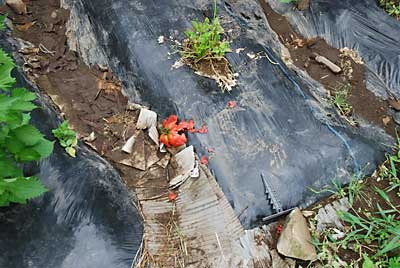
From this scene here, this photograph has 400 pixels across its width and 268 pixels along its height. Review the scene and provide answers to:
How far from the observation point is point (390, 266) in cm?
237

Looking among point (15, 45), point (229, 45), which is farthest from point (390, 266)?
point (15, 45)

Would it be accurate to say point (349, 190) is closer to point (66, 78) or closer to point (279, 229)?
point (279, 229)

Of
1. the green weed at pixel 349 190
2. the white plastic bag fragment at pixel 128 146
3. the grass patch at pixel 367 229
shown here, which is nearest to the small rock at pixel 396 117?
the grass patch at pixel 367 229

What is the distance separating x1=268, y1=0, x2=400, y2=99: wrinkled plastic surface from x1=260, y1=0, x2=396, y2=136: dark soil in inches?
2.3

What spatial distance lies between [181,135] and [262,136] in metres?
0.48

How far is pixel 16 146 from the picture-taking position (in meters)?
1.91

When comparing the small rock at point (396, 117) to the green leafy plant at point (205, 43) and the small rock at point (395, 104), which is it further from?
the green leafy plant at point (205, 43)

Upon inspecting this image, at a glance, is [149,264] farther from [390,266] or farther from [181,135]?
A: [390,266]

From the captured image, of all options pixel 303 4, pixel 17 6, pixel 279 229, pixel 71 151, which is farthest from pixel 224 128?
pixel 17 6

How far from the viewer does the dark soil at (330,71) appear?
3203mm

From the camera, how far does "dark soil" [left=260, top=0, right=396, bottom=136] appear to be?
3.20m

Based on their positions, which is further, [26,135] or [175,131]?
[175,131]

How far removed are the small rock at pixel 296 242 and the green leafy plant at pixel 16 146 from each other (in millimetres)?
1252

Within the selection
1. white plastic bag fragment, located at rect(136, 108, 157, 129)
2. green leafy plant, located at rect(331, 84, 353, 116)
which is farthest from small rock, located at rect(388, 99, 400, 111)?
white plastic bag fragment, located at rect(136, 108, 157, 129)
